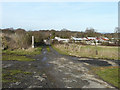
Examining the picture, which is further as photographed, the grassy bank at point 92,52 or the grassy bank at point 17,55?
the grassy bank at point 92,52

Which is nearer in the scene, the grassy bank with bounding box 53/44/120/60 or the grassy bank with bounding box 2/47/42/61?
the grassy bank with bounding box 2/47/42/61

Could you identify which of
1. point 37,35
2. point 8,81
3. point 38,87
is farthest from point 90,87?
point 37,35

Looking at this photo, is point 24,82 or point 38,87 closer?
point 38,87

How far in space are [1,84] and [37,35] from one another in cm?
2600

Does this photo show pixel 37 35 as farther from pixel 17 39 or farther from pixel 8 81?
pixel 8 81

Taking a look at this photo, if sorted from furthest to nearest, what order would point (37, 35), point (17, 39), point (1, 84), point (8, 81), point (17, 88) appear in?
point (37, 35), point (17, 39), point (8, 81), point (1, 84), point (17, 88)

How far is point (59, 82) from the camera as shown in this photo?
20.9ft

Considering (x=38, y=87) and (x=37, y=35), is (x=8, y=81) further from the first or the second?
(x=37, y=35)

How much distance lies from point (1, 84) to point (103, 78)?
238 inches

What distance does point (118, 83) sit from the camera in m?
6.33

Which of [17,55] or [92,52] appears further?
[92,52]

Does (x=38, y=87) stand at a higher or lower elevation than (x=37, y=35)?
lower

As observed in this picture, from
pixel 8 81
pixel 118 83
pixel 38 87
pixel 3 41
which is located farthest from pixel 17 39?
pixel 118 83

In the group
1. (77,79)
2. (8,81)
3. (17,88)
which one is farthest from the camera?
(77,79)
